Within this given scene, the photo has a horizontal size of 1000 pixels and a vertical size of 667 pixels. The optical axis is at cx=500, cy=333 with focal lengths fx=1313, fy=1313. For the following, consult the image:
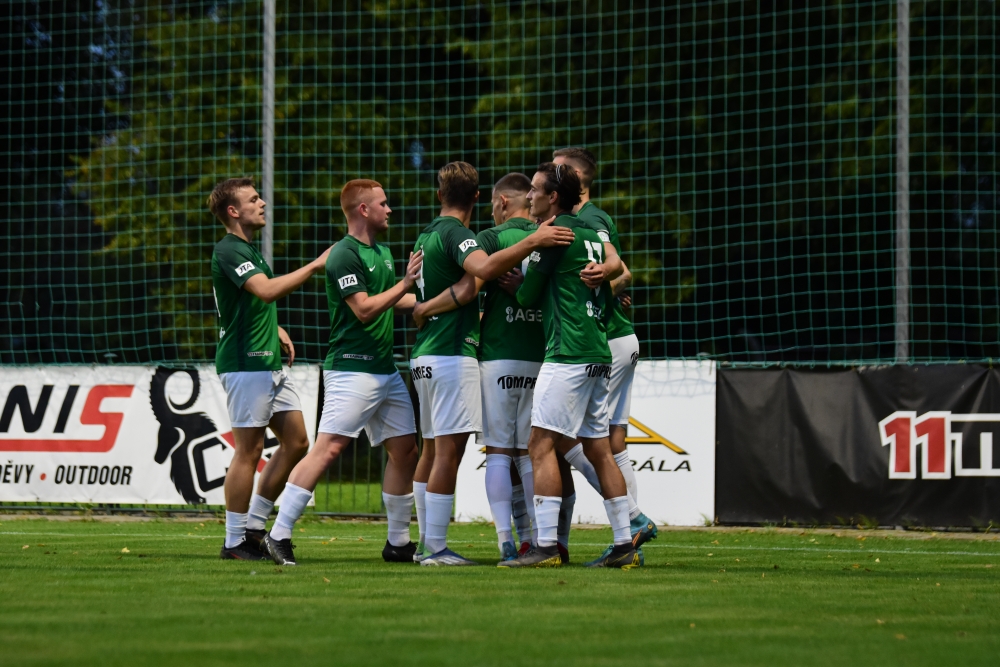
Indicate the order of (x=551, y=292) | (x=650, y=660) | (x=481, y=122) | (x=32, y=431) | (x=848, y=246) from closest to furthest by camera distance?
(x=650, y=660)
(x=551, y=292)
(x=32, y=431)
(x=848, y=246)
(x=481, y=122)

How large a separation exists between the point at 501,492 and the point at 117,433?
6370mm

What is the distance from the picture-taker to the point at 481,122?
2089 centimetres

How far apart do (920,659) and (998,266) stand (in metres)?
15.7

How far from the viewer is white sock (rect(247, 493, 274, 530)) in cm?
743

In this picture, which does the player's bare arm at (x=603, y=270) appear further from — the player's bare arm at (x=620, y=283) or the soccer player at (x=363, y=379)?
the soccer player at (x=363, y=379)

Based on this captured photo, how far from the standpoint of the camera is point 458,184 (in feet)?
23.4

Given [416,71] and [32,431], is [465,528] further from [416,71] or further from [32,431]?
[416,71]

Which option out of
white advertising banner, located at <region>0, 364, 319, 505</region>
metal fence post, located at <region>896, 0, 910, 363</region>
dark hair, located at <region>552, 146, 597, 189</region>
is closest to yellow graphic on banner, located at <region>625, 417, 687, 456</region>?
metal fence post, located at <region>896, 0, 910, 363</region>

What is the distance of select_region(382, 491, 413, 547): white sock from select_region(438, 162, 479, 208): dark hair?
5.43 feet

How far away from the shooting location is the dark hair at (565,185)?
691 centimetres

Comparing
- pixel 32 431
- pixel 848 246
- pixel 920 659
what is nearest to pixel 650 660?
pixel 920 659

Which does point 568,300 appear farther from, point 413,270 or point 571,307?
point 413,270

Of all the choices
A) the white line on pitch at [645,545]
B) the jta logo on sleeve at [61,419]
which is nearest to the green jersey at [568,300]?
the white line on pitch at [645,545]

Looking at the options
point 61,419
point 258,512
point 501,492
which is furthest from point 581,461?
point 61,419
